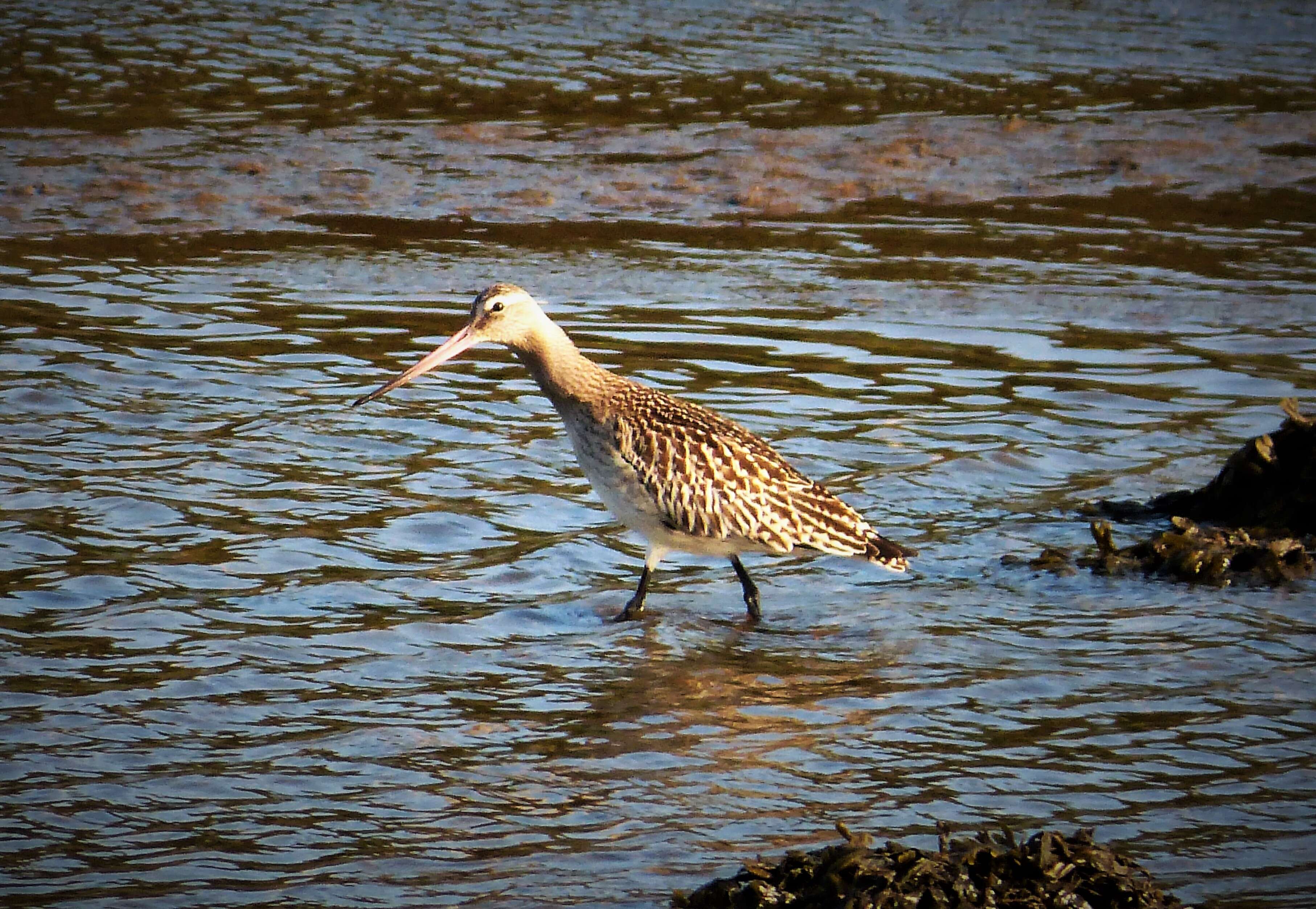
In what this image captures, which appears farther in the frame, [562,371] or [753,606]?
[562,371]

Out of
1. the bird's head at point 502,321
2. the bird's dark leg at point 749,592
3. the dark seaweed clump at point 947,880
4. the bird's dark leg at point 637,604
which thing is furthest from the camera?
the bird's head at point 502,321

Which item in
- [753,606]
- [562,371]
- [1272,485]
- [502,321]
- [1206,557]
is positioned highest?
[502,321]

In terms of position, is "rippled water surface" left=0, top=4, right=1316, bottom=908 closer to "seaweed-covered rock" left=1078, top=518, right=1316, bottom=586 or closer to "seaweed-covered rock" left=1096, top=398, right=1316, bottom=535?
"seaweed-covered rock" left=1078, top=518, right=1316, bottom=586

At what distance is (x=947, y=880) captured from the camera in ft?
14.3

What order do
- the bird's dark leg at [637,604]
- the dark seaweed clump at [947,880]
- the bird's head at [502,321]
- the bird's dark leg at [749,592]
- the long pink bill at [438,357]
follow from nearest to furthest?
the dark seaweed clump at [947,880] < the bird's dark leg at [637,604] < the bird's dark leg at [749,592] < the bird's head at [502,321] < the long pink bill at [438,357]

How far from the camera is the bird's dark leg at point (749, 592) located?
22.8 feet

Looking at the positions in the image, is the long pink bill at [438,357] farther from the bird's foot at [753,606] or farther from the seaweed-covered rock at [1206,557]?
the seaweed-covered rock at [1206,557]

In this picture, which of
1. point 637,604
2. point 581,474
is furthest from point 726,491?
point 581,474

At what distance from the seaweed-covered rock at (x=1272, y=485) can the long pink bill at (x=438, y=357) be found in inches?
118

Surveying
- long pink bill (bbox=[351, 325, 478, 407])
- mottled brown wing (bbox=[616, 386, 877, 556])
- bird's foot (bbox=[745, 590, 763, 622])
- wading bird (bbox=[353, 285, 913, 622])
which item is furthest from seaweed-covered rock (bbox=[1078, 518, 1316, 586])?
long pink bill (bbox=[351, 325, 478, 407])

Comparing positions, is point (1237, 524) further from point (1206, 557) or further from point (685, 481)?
point (685, 481)

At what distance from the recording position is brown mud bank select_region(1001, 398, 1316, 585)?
23.4 ft

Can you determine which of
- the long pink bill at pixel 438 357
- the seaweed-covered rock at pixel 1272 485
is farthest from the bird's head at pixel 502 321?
the seaweed-covered rock at pixel 1272 485

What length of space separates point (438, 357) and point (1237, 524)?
3.54 m
